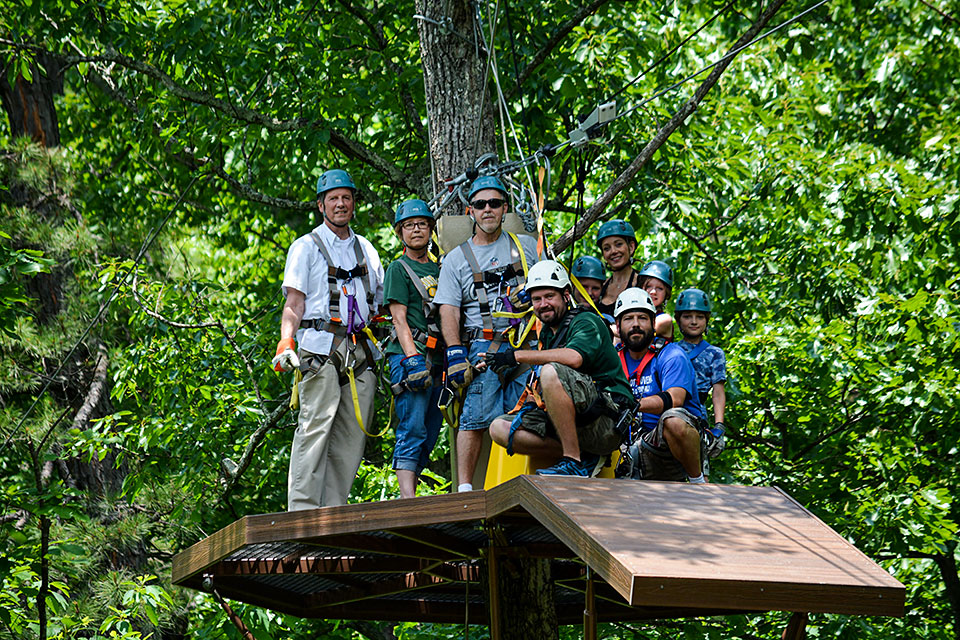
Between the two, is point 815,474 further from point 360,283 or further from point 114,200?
point 114,200

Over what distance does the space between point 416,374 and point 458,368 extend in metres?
0.25

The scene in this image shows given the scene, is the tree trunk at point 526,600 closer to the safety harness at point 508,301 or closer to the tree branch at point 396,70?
the safety harness at point 508,301

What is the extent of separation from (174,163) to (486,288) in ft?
25.9

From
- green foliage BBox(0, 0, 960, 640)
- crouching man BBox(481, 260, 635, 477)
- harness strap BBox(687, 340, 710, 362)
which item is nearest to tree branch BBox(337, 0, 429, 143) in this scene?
green foliage BBox(0, 0, 960, 640)

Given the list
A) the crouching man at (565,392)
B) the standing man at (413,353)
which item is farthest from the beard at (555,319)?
the standing man at (413,353)

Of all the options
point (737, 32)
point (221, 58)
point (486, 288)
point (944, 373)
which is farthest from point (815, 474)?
point (221, 58)

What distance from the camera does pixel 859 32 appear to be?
45.2 feet

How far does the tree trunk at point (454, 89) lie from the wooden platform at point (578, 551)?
3.01 meters

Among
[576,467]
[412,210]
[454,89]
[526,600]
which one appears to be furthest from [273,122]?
[576,467]

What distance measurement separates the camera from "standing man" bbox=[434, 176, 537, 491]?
22.8ft

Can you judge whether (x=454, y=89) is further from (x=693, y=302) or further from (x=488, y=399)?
(x=488, y=399)

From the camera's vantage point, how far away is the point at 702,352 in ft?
25.7

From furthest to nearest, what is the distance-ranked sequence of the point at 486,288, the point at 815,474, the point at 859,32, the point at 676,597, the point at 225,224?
the point at 225,224 < the point at 859,32 < the point at 815,474 < the point at 486,288 < the point at 676,597

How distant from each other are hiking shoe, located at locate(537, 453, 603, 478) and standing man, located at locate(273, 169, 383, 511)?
4.80 feet
